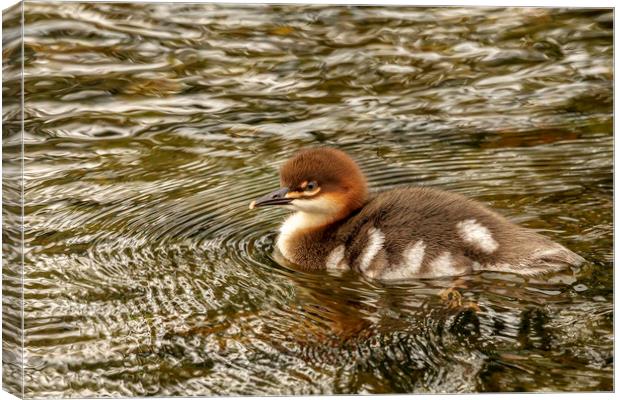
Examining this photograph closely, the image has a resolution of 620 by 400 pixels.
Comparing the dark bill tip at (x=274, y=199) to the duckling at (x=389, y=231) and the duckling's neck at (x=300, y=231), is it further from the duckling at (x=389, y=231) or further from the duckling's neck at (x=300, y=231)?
the duckling's neck at (x=300, y=231)

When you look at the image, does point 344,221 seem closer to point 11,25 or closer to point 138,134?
point 138,134

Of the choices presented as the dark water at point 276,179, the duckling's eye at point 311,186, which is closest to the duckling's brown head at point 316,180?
the duckling's eye at point 311,186

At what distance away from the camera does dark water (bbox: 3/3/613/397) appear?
14.2ft

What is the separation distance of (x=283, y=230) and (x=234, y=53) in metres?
0.75

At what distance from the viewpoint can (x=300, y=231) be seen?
17.3 feet

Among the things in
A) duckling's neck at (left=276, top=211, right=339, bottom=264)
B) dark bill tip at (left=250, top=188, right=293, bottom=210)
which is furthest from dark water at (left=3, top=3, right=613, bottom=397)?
dark bill tip at (left=250, top=188, right=293, bottom=210)

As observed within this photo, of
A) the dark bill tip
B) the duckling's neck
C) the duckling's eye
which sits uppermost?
the duckling's eye

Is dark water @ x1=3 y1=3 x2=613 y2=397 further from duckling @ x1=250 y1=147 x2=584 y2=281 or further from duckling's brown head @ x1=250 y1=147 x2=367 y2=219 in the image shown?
duckling's brown head @ x1=250 y1=147 x2=367 y2=219

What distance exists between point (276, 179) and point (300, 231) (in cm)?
26

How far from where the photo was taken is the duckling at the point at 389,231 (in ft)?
16.1

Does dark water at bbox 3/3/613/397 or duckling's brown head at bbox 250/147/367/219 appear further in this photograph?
duckling's brown head at bbox 250/147/367/219

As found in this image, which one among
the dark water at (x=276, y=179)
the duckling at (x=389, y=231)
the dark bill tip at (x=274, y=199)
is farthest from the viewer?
the dark bill tip at (x=274, y=199)

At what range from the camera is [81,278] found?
4.72 m

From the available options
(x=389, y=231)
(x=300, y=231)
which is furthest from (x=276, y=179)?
(x=389, y=231)
